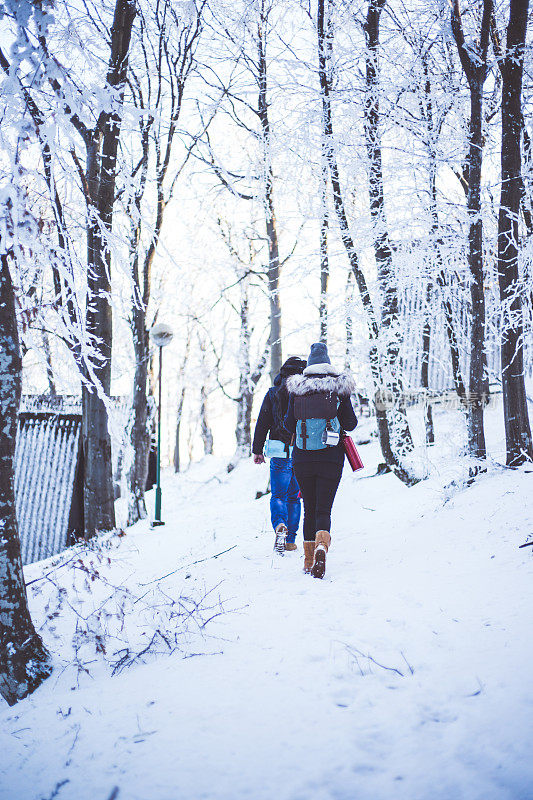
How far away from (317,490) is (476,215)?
168 inches

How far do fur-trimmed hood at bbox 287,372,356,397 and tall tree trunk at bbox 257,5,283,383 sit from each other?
15.2 ft

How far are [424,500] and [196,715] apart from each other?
503cm

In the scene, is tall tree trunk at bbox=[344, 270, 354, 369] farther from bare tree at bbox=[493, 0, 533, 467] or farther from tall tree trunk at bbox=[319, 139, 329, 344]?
bare tree at bbox=[493, 0, 533, 467]

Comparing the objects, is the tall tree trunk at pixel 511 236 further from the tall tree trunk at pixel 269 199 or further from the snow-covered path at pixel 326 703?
the tall tree trunk at pixel 269 199

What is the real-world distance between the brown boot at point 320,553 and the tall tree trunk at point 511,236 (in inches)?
124

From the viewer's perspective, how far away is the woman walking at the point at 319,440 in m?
4.31

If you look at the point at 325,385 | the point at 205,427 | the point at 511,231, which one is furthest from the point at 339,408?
the point at 205,427

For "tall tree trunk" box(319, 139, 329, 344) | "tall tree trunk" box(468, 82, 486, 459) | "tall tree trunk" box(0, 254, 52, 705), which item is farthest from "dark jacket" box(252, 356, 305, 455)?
"tall tree trunk" box(319, 139, 329, 344)

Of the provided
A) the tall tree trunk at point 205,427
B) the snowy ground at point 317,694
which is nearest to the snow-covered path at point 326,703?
the snowy ground at point 317,694

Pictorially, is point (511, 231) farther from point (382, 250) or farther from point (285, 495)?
point (285, 495)

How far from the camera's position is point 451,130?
7.11 metres

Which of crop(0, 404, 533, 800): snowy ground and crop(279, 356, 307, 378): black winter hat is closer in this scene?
crop(0, 404, 533, 800): snowy ground

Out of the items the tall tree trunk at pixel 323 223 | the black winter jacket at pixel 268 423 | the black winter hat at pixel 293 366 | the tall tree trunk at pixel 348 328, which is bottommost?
the black winter jacket at pixel 268 423

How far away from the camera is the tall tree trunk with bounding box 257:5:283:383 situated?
9.25 metres
